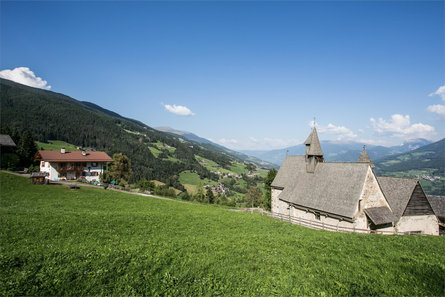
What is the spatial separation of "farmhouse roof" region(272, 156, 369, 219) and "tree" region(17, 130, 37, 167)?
266 feet

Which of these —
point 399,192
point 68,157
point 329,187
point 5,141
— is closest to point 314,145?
point 329,187

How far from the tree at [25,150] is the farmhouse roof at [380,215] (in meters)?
91.3

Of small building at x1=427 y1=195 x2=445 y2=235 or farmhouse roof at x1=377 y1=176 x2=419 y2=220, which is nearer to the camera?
farmhouse roof at x1=377 y1=176 x2=419 y2=220

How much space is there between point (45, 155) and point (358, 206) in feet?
233

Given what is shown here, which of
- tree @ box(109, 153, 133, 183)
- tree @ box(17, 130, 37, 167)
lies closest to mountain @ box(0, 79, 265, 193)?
tree @ box(109, 153, 133, 183)

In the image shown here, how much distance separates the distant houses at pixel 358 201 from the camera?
2359 cm

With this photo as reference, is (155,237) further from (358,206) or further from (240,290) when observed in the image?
(358,206)

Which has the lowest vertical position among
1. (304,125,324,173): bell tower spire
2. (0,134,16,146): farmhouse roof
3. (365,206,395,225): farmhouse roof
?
(365,206,395,225): farmhouse roof

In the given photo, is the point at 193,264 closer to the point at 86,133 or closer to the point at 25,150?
the point at 25,150

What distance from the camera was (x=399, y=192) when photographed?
90.1 ft

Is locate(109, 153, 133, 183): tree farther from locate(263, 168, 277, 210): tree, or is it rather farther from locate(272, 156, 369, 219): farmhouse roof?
locate(272, 156, 369, 219): farmhouse roof

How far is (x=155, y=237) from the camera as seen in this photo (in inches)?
552

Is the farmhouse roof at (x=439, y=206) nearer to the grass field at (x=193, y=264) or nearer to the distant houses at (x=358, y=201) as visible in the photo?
the distant houses at (x=358, y=201)

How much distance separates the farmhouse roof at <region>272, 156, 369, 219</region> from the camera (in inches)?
949
